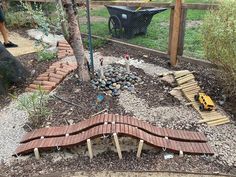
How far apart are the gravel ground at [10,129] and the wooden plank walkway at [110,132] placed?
0.15 meters

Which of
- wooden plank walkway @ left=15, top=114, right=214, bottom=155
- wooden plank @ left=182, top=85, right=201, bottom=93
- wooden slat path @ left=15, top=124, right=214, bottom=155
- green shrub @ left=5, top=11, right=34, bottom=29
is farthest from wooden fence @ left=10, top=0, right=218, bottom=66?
green shrub @ left=5, top=11, right=34, bottom=29

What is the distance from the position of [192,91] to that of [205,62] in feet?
2.67

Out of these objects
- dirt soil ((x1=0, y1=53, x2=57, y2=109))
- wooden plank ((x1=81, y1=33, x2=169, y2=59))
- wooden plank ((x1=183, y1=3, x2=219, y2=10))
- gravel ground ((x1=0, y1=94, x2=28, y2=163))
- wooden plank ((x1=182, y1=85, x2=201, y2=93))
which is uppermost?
wooden plank ((x1=183, y1=3, x2=219, y2=10))

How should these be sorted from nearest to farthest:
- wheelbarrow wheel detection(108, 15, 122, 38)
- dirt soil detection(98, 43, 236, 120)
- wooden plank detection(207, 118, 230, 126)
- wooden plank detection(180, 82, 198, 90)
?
wooden plank detection(207, 118, 230, 126) → dirt soil detection(98, 43, 236, 120) → wooden plank detection(180, 82, 198, 90) → wheelbarrow wheel detection(108, 15, 122, 38)

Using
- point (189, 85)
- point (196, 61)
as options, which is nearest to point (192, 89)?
point (189, 85)

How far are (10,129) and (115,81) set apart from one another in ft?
6.27

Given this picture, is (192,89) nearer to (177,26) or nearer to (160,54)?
(177,26)

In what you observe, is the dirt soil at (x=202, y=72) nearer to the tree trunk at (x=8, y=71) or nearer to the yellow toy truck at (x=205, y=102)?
the yellow toy truck at (x=205, y=102)

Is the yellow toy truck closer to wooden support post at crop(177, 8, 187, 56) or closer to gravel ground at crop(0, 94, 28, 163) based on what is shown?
wooden support post at crop(177, 8, 187, 56)

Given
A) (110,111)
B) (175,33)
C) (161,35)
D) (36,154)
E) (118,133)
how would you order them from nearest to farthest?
1. (118,133)
2. (36,154)
3. (110,111)
4. (175,33)
5. (161,35)

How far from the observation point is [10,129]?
464 cm

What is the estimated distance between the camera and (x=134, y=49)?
23.6 ft

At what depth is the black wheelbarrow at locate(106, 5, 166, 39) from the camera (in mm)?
7387

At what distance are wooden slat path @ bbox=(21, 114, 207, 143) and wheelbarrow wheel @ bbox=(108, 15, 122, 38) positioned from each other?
157 inches
